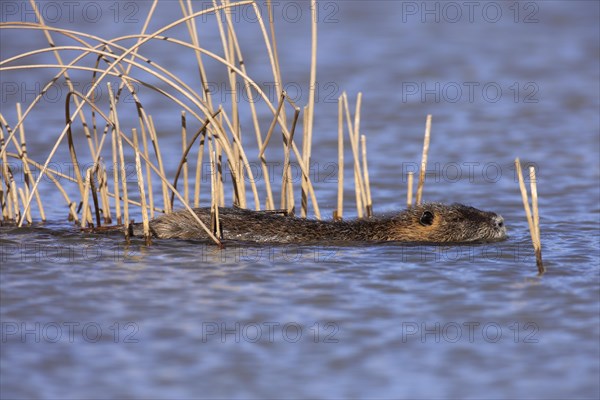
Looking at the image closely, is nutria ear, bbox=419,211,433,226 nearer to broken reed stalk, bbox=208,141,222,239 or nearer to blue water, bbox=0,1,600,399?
blue water, bbox=0,1,600,399

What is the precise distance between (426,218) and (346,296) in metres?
2.03

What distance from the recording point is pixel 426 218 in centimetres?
891

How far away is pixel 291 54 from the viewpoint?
17344 millimetres

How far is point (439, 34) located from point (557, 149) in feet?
21.8

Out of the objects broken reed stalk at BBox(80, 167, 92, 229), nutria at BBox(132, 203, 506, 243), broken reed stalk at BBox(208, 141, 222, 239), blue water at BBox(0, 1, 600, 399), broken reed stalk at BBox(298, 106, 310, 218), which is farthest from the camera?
broken reed stalk at BBox(298, 106, 310, 218)

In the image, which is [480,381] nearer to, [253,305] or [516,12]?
[253,305]

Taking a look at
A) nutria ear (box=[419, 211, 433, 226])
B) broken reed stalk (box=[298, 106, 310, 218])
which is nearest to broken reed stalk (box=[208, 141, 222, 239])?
broken reed stalk (box=[298, 106, 310, 218])

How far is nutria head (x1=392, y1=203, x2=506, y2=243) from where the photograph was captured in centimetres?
888

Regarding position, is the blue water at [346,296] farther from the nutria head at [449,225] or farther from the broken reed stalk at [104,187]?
the broken reed stalk at [104,187]

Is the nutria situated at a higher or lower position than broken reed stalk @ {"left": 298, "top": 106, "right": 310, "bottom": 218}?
lower

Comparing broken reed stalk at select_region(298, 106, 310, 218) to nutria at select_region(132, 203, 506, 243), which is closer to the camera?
nutria at select_region(132, 203, 506, 243)

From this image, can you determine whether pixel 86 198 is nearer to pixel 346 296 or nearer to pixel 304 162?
pixel 304 162

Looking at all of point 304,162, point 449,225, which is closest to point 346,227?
point 304,162

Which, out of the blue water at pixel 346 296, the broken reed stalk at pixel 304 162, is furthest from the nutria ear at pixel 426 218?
the broken reed stalk at pixel 304 162
